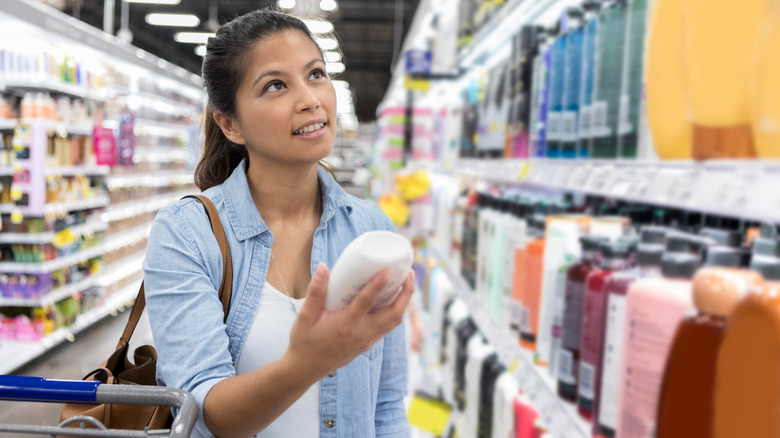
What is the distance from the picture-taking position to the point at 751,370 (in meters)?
0.71

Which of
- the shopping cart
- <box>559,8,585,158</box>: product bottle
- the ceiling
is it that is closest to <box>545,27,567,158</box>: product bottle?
<box>559,8,585,158</box>: product bottle

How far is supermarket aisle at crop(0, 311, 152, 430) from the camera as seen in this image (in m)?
4.18

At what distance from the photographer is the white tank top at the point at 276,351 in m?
1.13

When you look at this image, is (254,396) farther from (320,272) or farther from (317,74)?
(317,74)

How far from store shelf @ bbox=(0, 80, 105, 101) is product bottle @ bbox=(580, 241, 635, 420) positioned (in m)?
5.44

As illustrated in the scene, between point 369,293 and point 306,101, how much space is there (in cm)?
48

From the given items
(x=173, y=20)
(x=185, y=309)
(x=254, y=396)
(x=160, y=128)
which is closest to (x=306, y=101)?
(x=185, y=309)

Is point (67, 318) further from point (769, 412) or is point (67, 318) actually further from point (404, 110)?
point (769, 412)

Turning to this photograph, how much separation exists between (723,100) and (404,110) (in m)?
3.75

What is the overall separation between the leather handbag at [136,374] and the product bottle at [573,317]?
25.0 inches

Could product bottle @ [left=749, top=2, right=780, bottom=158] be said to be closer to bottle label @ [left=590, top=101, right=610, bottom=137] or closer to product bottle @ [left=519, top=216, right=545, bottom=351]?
bottle label @ [left=590, top=101, right=610, bottom=137]

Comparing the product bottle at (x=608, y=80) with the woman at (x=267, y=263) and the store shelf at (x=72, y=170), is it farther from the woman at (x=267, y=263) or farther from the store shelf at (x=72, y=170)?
the store shelf at (x=72, y=170)

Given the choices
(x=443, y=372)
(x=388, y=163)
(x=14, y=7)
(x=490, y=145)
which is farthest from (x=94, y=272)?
(x=490, y=145)

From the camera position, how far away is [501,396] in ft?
6.37
